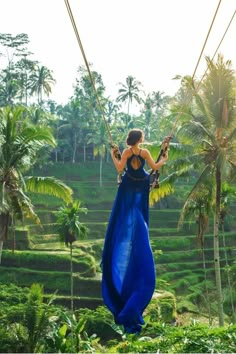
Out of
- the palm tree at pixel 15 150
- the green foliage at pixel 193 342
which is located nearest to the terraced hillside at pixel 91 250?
the palm tree at pixel 15 150

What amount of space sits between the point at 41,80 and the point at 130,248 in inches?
1769

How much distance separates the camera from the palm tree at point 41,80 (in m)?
47.5

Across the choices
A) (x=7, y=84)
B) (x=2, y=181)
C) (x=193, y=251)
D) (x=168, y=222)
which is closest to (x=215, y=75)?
(x=2, y=181)

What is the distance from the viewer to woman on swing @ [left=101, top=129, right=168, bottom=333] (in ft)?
13.7

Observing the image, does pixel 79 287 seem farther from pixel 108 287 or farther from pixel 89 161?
pixel 89 161

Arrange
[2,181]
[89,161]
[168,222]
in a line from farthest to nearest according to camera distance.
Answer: [89,161] → [168,222] → [2,181]

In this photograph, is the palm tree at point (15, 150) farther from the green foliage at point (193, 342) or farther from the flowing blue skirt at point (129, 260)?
the flowing blue skirt at point (129, 260)

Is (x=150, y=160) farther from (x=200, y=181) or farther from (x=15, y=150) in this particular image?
(x=200, y=181)

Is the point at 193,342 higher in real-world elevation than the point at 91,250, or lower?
higher

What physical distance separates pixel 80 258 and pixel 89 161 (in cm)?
2472

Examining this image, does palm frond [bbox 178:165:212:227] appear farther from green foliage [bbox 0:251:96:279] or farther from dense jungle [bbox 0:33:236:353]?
green foliage [bbox 0:251:96:279]

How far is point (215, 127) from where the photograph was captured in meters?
14.7

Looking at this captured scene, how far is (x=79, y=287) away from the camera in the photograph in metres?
26.7

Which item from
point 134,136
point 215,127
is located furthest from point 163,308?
point 134,136
